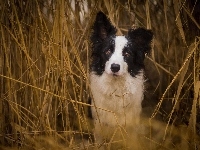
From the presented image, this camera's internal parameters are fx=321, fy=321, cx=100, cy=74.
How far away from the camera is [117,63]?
252cm

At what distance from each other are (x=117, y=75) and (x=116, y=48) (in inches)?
8.8

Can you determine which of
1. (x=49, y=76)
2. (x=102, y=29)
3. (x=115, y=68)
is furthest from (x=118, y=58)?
(x=49, y=76)

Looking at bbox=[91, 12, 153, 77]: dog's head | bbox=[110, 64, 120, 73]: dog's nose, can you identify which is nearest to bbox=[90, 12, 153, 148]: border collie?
bbox=[91, 12, 153, 77]: dog's head

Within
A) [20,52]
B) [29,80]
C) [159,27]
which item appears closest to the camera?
[20,52]

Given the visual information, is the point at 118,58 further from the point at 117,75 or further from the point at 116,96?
the point at 116,96

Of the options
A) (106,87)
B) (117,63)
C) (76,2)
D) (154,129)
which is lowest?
(154,129)

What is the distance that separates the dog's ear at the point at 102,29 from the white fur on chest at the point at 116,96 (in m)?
0.33

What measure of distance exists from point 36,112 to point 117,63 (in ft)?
2.51

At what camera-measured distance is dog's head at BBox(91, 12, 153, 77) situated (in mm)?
2617

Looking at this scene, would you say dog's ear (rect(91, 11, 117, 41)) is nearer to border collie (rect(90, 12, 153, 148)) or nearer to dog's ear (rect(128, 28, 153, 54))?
border collie (rect(90, 12, 153, 148))

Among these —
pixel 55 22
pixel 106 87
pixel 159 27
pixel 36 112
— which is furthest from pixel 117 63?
pixel 159 27

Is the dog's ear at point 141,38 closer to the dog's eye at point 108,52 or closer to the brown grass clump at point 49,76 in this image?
the brown grass clump at point 49,76

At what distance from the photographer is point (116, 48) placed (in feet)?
8.74

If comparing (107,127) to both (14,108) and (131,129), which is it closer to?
(131,129)
